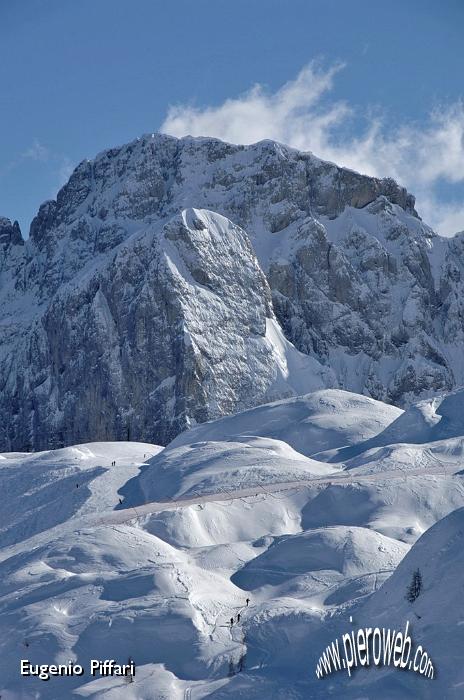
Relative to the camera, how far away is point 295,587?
48.1 metres

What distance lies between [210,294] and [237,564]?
96.8 meters

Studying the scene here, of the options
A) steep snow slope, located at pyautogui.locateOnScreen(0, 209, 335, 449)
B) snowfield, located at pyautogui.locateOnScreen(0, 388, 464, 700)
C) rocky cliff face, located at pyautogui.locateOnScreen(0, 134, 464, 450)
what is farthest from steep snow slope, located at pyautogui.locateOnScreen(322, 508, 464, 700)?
rocky cliff face, located at pyautogui.locateOnScreen(0, 134, 464, 450)

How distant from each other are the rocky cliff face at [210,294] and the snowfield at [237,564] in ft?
207

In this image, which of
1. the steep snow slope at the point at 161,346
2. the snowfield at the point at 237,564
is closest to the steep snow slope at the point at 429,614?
the snowfield at the point at 237,564

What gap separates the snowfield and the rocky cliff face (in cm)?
6305

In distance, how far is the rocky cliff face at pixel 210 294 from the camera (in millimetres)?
143500

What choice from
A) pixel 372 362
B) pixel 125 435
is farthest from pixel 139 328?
pixel 372 362

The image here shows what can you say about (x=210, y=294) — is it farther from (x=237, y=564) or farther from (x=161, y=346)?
(x=237, y=564)

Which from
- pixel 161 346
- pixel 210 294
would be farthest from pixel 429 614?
pixel 210 294

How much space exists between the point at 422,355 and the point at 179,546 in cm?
11236

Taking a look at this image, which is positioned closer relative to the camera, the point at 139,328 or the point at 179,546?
the point at 179,546

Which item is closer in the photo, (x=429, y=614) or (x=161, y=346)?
A: (x=429, y=614)

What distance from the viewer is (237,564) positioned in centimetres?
5200

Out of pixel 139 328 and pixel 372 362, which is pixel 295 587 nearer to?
pixel 139 328
